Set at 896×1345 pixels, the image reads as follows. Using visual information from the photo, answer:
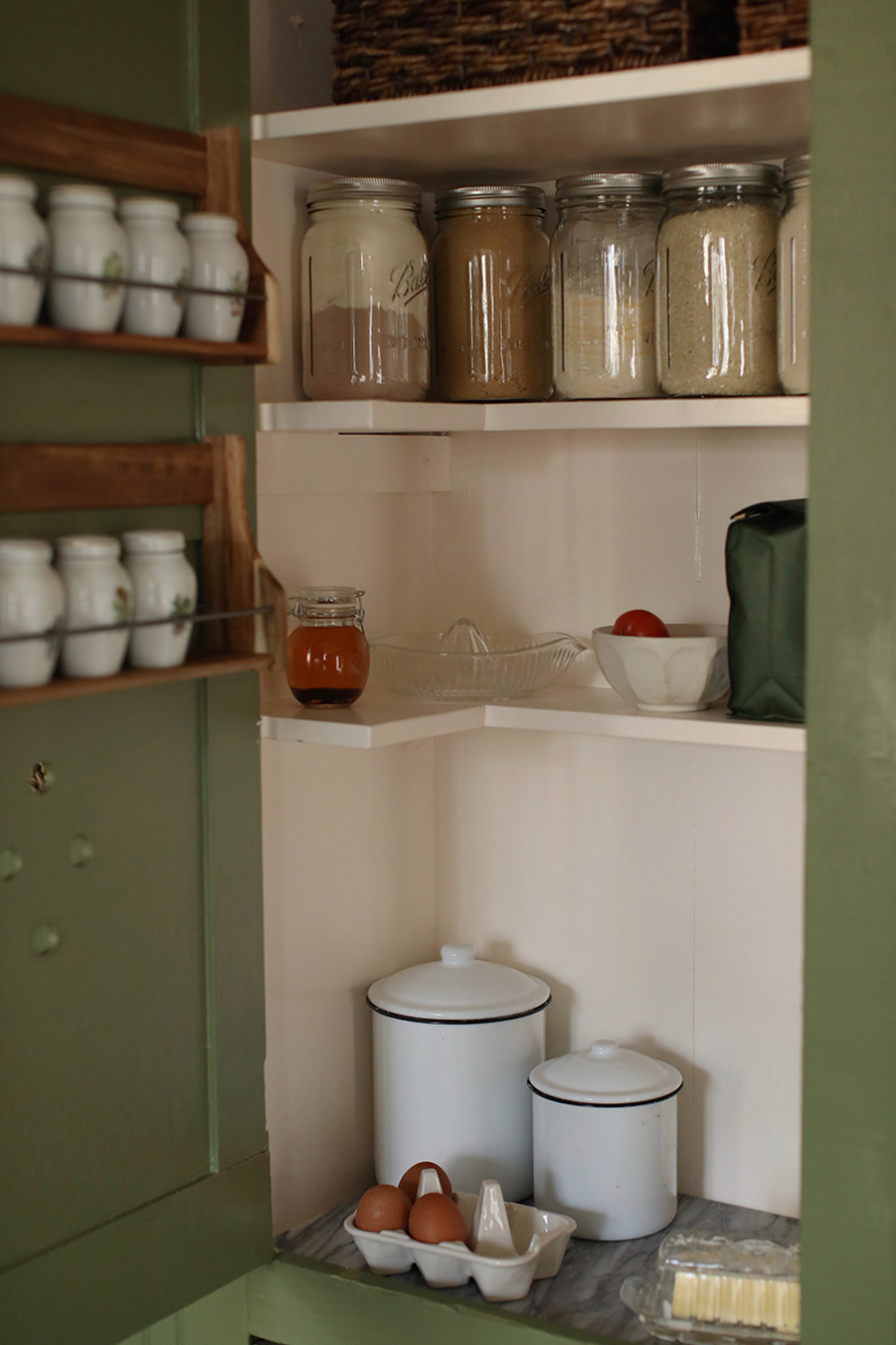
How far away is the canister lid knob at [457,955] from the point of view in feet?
6.54

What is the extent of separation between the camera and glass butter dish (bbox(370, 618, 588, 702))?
179cm

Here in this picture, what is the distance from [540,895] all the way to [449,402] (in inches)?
26.4

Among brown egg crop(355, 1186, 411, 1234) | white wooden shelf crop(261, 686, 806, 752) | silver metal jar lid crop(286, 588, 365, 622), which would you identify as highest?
silver metal jar lid crop(286, 588, 365, 622)

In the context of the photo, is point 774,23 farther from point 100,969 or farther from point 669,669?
point 100,969

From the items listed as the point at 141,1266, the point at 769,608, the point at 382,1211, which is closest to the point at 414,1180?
the point at 382,1211

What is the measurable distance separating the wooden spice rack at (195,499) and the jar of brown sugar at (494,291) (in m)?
0.33

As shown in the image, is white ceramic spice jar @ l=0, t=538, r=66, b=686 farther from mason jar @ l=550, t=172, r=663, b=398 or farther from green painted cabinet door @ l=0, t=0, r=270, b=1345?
mason jar @ l=550, t=172, r=663, b=398

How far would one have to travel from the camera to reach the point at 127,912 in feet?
5.05

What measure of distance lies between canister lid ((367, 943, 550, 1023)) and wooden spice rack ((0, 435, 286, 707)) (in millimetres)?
541

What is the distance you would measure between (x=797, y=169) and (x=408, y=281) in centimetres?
43

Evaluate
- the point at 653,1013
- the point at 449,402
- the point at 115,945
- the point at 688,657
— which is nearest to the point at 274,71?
the point at 449,402

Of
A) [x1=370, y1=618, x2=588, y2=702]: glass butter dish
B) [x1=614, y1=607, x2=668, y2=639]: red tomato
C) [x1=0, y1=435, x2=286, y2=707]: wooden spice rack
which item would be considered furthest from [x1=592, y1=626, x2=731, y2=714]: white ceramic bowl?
[x1=0, y1=435, x2=286, y2=707]: wooden spice rack

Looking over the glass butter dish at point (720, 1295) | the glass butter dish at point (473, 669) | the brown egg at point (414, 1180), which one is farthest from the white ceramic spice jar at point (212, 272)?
the glass butter dish at point (720, 1295)

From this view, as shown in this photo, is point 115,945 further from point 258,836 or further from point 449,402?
point 449,402
